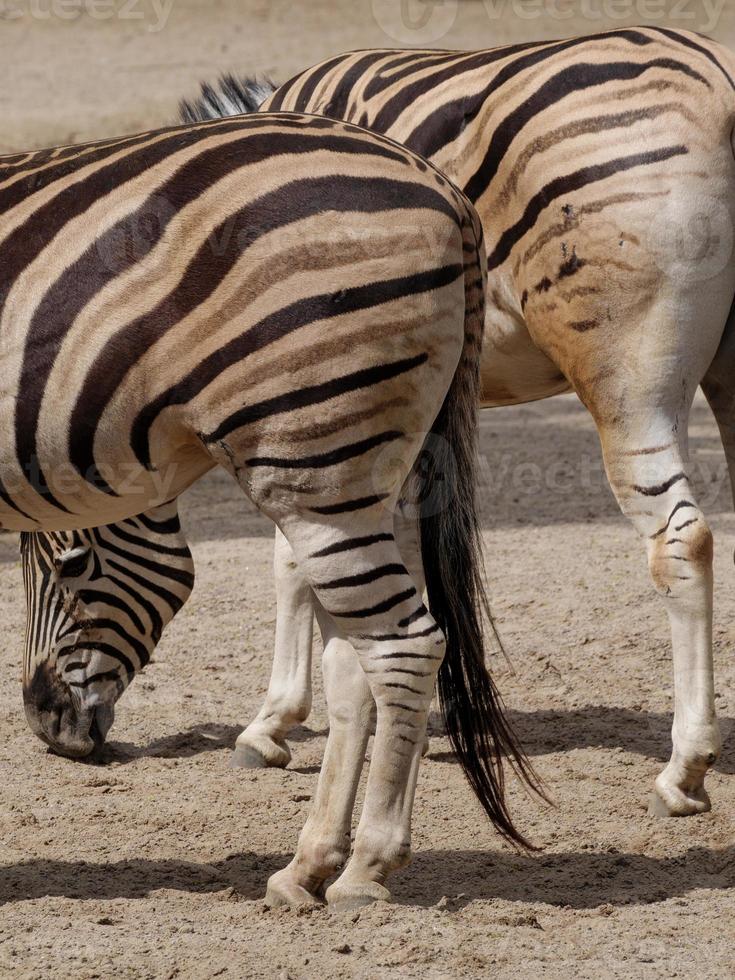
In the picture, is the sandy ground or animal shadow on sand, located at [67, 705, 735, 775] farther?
animal shadow on sand, located at [67, 705, 735, 775]

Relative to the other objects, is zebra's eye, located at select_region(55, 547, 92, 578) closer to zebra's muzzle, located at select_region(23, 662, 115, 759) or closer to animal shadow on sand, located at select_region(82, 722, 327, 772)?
zebra's muzzle, located at select_region(23, 662, 115, 759)

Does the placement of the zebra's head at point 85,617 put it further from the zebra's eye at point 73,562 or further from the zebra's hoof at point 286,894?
the zebra's hoof at point 286,894

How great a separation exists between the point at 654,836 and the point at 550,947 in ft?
3.31

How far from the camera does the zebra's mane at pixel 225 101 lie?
5629mm

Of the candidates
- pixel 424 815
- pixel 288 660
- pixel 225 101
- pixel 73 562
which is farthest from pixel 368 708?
pixel 225 101

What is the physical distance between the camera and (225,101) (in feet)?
18.5

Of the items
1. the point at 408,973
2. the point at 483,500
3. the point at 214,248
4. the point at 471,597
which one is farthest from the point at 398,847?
the point at 483,500

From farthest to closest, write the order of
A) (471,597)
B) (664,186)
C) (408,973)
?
1. (664,186)
2. (471,597)
3. (408,973)

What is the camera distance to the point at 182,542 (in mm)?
4648

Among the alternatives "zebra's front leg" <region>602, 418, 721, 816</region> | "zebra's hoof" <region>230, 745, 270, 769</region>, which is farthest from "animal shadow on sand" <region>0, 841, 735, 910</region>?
"zebra's hoof" <region>230, 745, 270, 769</region>

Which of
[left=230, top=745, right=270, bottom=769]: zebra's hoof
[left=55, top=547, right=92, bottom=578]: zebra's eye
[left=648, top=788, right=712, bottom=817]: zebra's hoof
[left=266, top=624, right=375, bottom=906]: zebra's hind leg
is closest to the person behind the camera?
[left=266, top=624, right=375, bottom=906]: zebra's hind leg

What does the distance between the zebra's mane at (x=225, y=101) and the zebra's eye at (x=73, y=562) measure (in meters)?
2.26

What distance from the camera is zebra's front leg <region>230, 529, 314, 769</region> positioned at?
15.3 ft

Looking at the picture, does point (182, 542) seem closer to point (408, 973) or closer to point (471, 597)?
point (471, 597)
